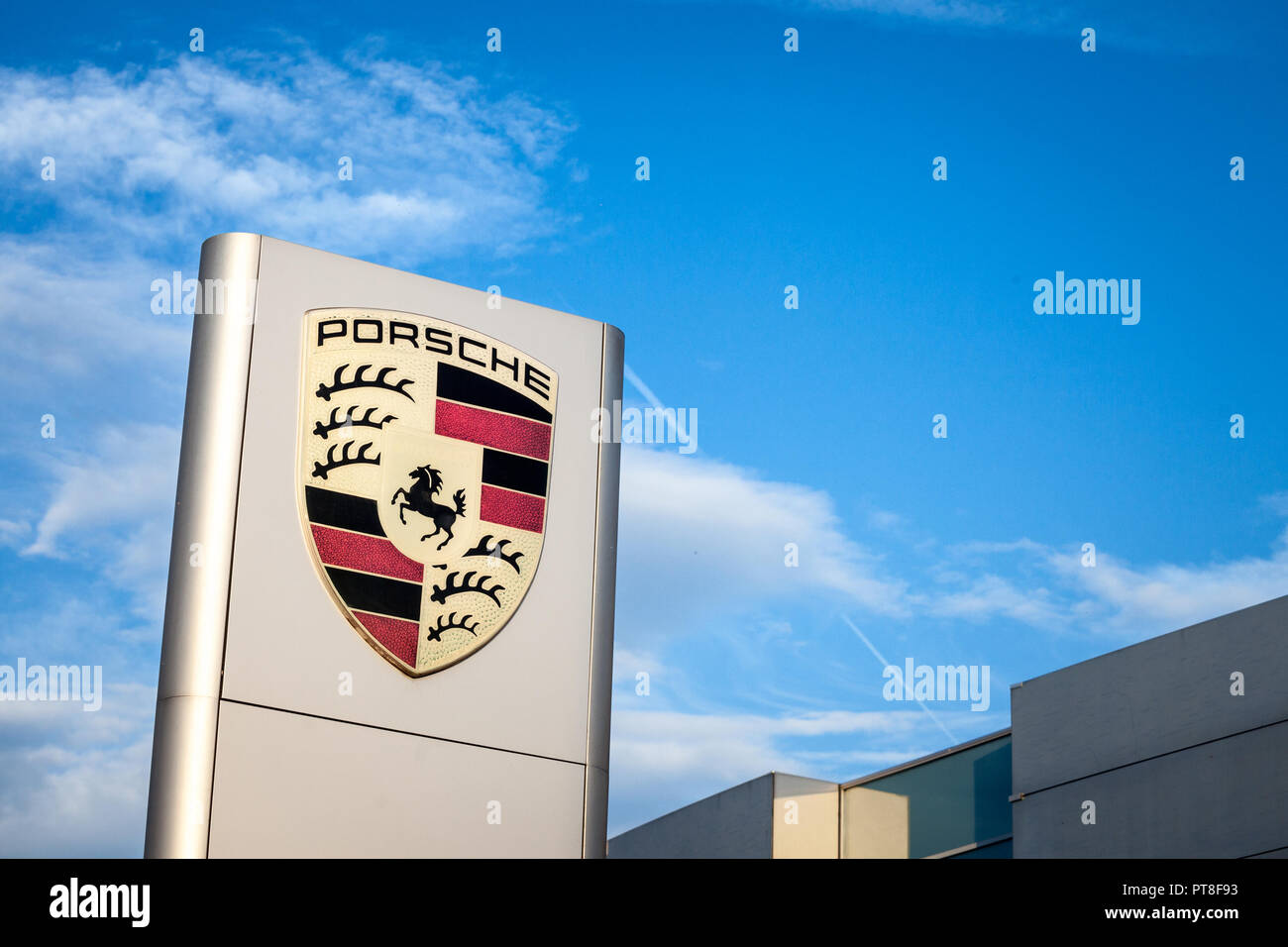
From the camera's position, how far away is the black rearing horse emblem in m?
13.2

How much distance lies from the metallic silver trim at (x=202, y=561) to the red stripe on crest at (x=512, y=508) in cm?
206

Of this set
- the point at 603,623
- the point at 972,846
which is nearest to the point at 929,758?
the point at 972,846

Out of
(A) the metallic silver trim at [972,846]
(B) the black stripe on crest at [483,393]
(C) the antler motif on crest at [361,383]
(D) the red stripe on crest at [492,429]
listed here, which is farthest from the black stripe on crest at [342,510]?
(A) the metallic silver trim at [972,846]

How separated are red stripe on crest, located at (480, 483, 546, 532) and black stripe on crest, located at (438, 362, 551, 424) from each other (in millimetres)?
717

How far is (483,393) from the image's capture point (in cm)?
1389

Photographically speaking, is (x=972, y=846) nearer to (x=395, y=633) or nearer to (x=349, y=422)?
(x=395, y=633)

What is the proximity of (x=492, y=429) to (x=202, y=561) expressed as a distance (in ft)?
8.77

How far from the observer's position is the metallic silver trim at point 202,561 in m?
11.9

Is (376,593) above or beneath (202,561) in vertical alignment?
beneath

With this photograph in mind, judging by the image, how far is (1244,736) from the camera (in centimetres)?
1683
